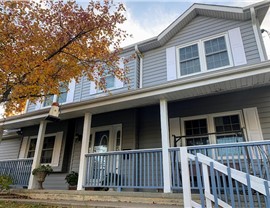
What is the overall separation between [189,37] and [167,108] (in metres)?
3.25

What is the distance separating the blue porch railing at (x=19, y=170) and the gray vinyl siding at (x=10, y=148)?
85.5 inches

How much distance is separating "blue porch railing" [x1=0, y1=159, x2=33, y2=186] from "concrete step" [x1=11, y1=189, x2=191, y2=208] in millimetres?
1027

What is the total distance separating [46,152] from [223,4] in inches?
Result: 359

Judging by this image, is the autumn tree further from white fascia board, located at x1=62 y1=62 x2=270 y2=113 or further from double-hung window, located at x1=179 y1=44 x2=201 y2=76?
double-hung window, located at x1=179 y1=44 x2=201 y2=76

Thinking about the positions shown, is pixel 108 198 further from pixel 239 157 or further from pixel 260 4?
pixel 260 4

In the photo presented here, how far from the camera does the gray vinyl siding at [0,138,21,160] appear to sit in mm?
10078

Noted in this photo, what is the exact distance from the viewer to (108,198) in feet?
16.1

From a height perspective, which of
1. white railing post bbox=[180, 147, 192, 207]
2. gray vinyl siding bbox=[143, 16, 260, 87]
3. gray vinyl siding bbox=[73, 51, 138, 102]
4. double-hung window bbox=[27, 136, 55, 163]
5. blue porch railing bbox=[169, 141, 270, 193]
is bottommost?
white railing post bbox=[180, 147, 192, 207]

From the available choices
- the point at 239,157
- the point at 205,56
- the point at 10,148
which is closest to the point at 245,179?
the point at 239,157

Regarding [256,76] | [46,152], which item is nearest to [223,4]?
[256,76]

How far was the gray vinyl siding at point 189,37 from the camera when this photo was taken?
6734mm

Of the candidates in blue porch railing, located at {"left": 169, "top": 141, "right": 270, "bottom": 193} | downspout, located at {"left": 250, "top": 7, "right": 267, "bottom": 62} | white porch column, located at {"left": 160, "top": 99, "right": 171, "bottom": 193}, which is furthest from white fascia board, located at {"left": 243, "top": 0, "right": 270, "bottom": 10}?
blue porch railing, located at {"left": 169, "top": 141, "right": 270, "bottom": 193}

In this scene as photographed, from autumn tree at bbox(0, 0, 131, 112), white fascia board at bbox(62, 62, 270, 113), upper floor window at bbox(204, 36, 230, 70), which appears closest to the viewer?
white fascia board at bbox(62, 62, 270, 113)

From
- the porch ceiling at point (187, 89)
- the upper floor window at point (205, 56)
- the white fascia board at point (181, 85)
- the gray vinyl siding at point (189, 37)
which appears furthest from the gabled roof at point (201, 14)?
the white fascia board at point (181, 85)
